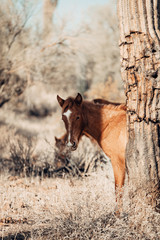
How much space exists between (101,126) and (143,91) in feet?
5.39

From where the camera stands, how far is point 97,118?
17.9 feet

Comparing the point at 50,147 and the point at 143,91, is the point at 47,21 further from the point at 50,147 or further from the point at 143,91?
the point at 143,91

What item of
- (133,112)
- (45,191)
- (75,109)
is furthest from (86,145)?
(133,112)

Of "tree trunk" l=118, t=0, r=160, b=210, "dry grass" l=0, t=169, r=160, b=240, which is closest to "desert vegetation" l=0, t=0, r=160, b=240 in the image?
"dry grass" l=0, t=169, r=160, b=240

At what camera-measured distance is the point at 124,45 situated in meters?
4.09

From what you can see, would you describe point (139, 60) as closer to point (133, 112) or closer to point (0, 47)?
point (133, 112)

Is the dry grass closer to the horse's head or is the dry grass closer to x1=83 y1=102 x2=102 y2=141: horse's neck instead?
the horse's head

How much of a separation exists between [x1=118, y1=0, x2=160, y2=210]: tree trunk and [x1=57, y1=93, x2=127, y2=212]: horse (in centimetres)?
62

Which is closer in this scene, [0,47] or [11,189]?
[11,189]

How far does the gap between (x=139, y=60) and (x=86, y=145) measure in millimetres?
5403

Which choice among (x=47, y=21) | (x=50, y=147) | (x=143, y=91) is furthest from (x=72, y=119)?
(x=47, y=21)

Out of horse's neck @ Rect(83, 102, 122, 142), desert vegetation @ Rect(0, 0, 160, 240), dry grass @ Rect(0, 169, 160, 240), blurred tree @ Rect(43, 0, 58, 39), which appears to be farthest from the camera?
blurred tree @ Rect(43, 0, 58, 39)

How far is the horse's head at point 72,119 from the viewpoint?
4906 millimetres

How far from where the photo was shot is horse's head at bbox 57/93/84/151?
16.1 feet
